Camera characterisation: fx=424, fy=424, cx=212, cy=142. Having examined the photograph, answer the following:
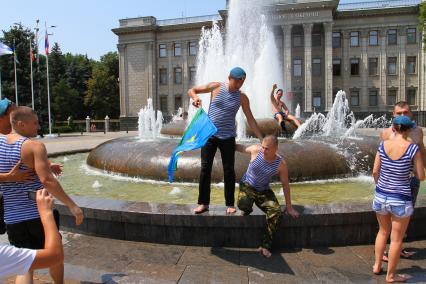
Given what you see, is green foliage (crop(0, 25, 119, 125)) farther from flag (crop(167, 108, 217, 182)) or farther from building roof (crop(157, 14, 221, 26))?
flag (crop(167, 108, 217, 182))

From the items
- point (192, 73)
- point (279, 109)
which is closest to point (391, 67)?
point (192, 73)

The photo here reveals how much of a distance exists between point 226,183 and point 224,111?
876 mm

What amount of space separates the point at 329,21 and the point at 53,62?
134ft

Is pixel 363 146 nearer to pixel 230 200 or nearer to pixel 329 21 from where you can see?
pixel 230 200

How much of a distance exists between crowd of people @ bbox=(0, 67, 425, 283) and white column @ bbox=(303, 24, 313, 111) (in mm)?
47132

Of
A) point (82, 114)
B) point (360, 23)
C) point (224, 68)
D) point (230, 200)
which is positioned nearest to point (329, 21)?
point (360, 23)

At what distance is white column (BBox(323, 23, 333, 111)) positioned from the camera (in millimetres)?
49906

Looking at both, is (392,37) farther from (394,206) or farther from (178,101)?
(394,206)

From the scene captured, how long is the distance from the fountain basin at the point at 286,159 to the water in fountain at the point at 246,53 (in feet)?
35.7

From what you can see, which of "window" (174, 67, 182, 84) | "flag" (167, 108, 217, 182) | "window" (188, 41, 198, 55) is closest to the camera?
"flag" (167, 108, 217, 182)

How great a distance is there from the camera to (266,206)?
15.5 ft

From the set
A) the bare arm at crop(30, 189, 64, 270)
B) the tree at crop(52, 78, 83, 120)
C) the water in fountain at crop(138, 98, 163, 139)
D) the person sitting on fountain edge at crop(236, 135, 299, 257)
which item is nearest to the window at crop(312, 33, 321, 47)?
the water in fountain at crop(138, 98, 163, 139)

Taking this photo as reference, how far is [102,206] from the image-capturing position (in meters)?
5.36

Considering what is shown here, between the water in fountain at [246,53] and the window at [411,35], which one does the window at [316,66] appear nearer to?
the water in fountain at [246,53]
